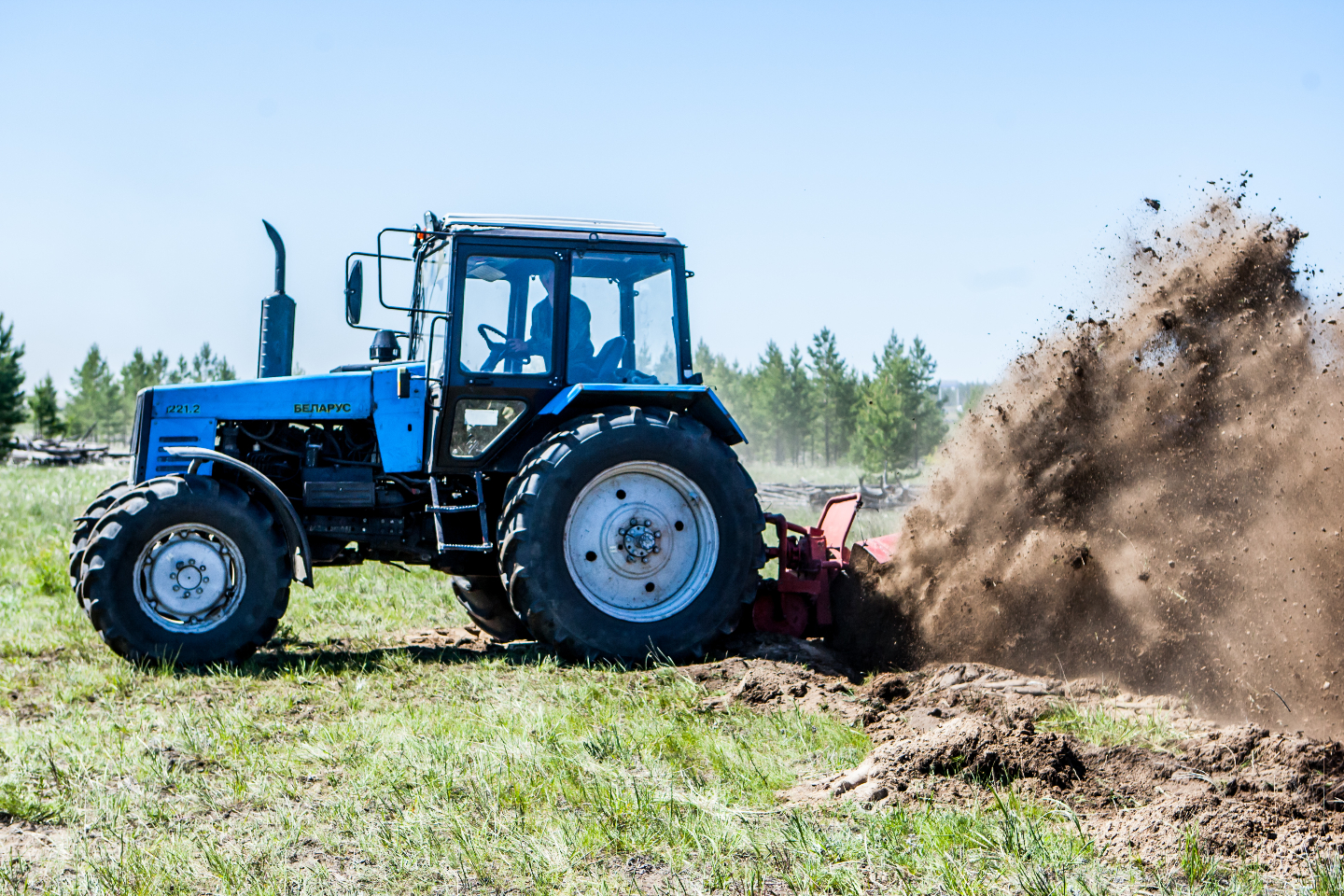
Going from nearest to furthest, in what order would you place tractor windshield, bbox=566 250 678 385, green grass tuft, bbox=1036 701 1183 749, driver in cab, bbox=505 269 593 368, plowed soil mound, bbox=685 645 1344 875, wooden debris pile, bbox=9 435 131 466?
plowed soil mound, bbox=685 645 1344 875, green grass tuft, bbox=1036 701 1183 749, driver in cab, bbox=505 269 593 368, tractor windshield, bbox=566 250 678 385, wooden debris pile, bbox=9 435 131 466

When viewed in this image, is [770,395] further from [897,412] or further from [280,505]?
[280,505]

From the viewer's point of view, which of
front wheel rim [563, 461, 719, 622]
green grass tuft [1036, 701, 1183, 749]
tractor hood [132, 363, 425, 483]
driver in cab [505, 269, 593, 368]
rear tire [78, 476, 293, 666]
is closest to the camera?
green grass tuft [1036, 701, 1183, 749]

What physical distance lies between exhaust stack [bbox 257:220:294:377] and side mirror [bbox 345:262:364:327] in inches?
35.8

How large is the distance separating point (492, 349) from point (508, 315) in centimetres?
24

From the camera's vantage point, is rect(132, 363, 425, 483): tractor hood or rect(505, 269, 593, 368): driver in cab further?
rect(132, 363, 425, 483): tractor hood

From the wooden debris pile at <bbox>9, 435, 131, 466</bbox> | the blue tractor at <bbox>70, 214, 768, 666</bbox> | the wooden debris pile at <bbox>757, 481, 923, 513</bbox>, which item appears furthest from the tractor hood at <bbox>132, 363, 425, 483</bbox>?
the wooden debris pile at <bbox>9, 435, 131, 466</bbox>

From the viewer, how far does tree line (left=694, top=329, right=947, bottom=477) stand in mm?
49844

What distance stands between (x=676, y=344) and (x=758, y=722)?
106 inches

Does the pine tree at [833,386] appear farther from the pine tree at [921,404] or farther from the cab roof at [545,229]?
the cab roof at [545,229]

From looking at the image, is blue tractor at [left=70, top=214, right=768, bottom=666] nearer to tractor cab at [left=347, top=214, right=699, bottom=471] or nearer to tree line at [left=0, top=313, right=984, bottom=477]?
tractor cab at [left=347, top=214, right=699, bottom=471]

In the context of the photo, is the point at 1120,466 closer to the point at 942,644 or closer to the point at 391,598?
the point at 942,644

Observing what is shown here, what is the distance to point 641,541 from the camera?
6.29m

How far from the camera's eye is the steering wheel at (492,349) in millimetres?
6344

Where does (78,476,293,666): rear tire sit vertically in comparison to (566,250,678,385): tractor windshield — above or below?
below
